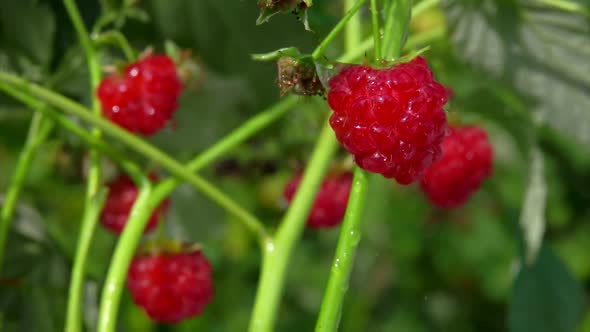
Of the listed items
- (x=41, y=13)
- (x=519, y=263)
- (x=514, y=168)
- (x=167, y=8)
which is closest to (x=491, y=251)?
(x=514, y=168)

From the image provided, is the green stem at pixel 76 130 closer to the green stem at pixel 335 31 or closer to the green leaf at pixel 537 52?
the green stem at pixel 335 31

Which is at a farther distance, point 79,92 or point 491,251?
point 491,251

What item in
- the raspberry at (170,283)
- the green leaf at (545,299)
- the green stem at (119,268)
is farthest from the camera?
the green leaf at (545,299)

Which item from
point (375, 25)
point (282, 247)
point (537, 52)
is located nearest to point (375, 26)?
point (375, 25)

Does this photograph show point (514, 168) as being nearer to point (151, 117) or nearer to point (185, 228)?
point (185, 228)

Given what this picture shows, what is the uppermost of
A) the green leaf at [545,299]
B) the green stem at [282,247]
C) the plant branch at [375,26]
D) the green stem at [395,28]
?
the plant branch at [375,26]

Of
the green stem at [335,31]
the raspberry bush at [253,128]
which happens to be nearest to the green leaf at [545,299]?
the raspberry bush at [253,128]
